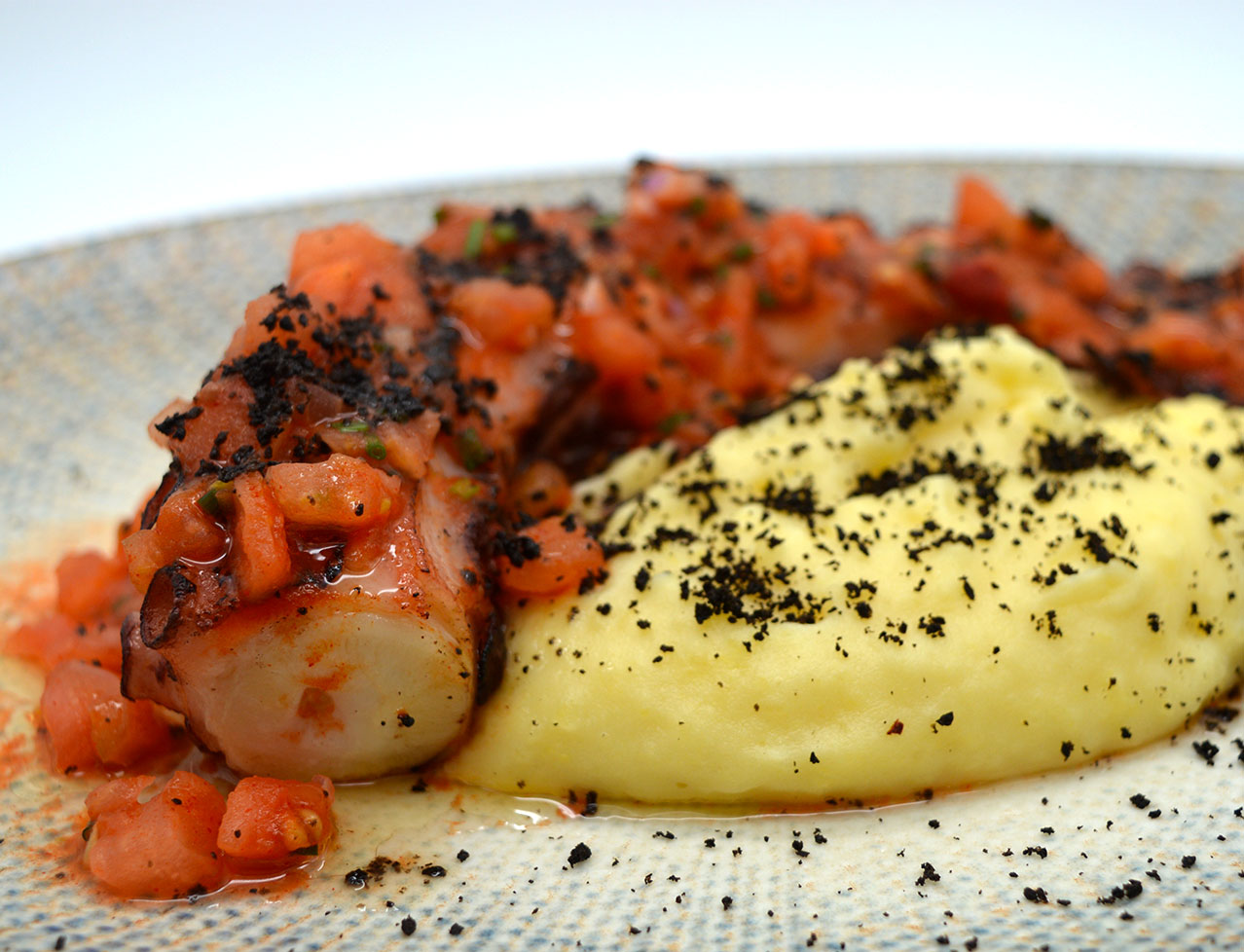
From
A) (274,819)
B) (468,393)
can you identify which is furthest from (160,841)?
(468,393)

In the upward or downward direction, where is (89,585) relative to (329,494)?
downward

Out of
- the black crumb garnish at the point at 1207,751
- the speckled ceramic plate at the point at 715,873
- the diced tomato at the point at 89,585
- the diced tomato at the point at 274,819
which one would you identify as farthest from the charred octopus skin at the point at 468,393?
the black crumb garnish at the point at 1207,751

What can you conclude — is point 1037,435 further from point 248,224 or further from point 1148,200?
point 248,224

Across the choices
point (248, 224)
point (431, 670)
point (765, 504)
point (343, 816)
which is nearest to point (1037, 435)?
point (765, 504)

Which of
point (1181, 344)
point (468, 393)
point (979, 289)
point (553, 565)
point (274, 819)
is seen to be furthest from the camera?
point (979, 289)

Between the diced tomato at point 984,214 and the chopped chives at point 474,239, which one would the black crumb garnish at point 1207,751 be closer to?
the diced tomato at point 984,214

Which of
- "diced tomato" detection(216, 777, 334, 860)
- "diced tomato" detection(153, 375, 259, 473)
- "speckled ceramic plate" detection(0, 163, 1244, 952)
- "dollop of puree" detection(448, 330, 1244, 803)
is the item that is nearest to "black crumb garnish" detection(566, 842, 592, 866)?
"speckled ceramic plate" detection(0, 163, 1244, 952)

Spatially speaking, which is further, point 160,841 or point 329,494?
point 329,494

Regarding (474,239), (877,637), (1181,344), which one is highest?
(474,239)

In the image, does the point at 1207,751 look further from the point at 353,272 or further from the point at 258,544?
the point at 353,272

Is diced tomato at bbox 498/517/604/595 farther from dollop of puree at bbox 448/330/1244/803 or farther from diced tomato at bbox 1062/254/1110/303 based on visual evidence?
diced tomato at bbox 1062/254/1110/303
